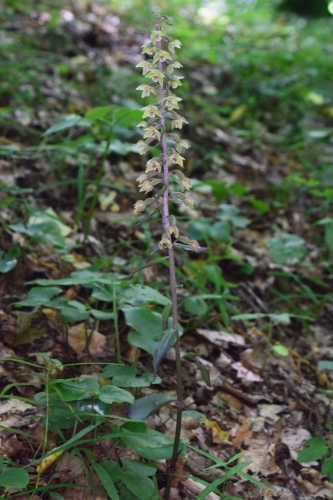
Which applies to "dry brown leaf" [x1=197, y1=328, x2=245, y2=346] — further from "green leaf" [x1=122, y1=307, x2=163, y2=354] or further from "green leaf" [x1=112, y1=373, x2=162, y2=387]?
"green leaf" [x1=112, y1=373, x2=162, y2=387]

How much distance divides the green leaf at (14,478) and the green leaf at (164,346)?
47 cm

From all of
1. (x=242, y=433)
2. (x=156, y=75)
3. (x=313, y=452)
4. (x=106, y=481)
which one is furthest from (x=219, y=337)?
(x=156, y=75)

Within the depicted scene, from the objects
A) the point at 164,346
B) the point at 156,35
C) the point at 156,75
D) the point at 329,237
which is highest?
the point at 156,35

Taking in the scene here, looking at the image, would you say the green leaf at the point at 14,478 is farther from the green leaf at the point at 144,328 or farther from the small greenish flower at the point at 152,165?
the small greenish flower at the point at 152,165

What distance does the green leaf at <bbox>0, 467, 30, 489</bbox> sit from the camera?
1340 millimetres

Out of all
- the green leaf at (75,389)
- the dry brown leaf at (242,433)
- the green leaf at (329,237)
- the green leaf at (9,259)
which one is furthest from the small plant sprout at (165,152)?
the green leaf at (329,237)

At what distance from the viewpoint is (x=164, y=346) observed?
1.51 m

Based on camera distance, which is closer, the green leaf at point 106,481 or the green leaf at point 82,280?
the green leaf at point 106,481

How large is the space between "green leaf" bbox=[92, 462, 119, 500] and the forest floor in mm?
64

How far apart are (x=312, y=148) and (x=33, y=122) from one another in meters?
2.76

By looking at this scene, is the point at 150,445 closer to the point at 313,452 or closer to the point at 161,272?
the point at 313,452

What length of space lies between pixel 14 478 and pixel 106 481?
27 centimetres

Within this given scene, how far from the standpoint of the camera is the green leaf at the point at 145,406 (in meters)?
1.59

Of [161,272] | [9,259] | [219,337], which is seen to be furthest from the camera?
[161,272]
